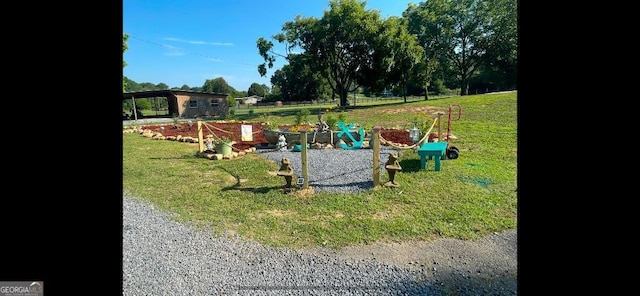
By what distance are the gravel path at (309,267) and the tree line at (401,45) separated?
2135 cm

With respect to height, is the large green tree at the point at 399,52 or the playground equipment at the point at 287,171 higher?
the large green tree at the point at 399,52

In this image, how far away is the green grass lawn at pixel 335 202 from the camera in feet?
12.3

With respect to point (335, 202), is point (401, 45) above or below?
above

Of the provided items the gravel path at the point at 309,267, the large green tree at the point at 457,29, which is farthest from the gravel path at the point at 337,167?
the large green tree at the point at 457,29

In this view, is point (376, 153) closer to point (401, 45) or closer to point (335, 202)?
point (335, 202)

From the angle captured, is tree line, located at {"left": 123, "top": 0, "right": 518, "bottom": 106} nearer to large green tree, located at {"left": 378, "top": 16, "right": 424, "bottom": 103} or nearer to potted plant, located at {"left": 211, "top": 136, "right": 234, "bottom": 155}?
large green tree, located at {"left": 378, "top": 16, "right": 424, "bottom": 103}

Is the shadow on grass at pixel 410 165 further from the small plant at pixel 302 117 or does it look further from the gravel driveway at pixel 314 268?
the small plant at pixel 302 117

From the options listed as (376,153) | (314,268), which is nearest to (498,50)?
(376,153)
